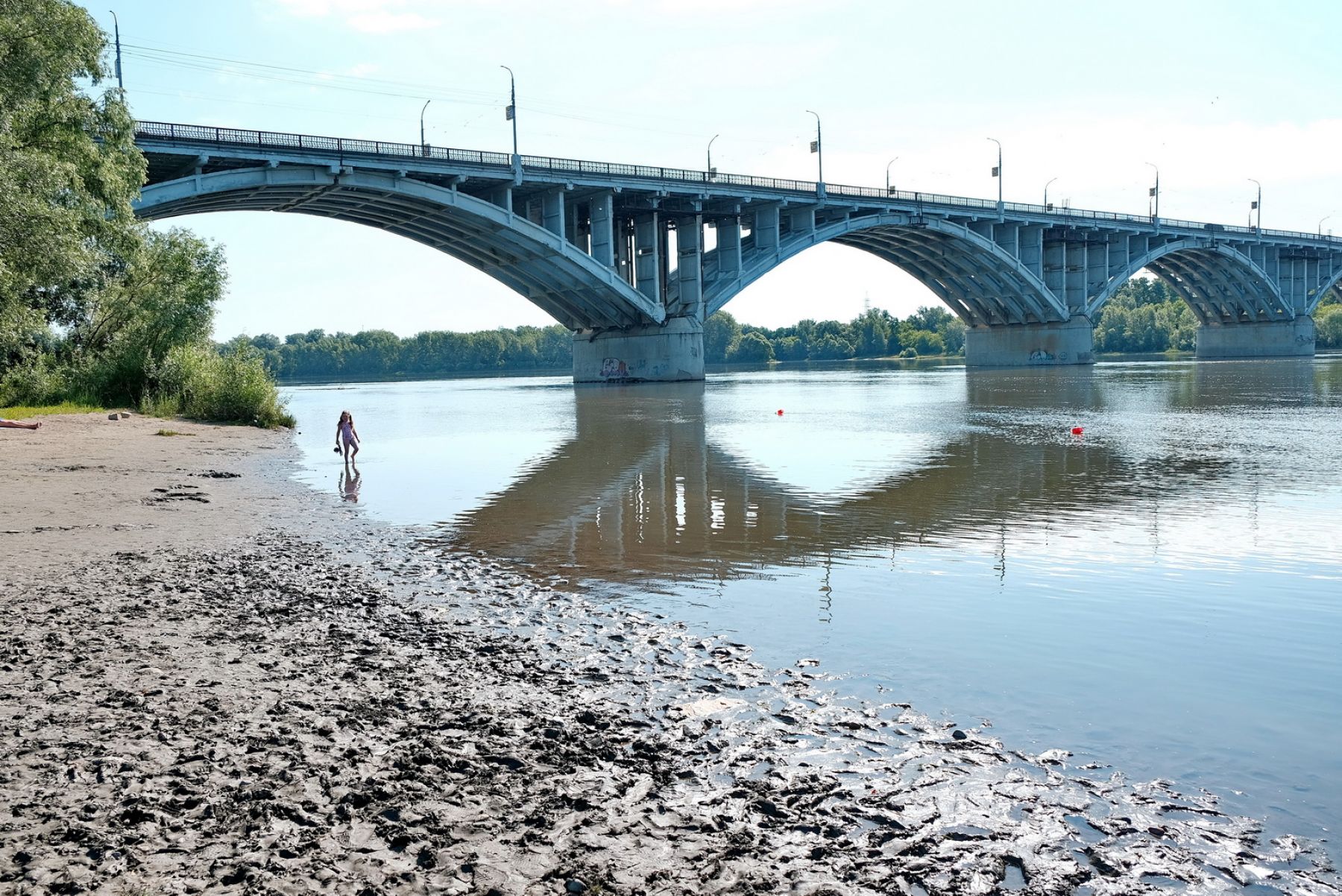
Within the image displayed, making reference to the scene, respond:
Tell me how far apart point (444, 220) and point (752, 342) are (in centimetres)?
12320

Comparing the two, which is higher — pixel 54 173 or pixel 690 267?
pixel 690 267

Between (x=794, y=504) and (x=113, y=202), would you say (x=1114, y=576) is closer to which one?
(x=794, y=504)

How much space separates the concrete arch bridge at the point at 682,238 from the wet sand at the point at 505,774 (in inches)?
1678

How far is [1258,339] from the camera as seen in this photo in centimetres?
11444

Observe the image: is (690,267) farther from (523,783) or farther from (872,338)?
(872,338)

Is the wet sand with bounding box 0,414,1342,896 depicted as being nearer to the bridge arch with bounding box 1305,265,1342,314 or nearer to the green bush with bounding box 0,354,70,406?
the green bush with bounding box 0,354,70,406

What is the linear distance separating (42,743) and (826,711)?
416 cm

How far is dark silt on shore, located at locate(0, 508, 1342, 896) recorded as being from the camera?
4.20 meters

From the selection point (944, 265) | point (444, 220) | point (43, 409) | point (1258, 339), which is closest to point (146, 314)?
point (43, 409)

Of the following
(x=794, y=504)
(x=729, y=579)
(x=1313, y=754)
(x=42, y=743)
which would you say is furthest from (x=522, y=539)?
(x=1313, y=754)

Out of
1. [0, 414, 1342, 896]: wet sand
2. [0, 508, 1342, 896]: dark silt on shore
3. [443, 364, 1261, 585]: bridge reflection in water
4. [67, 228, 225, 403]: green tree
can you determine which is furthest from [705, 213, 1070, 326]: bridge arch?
[0, 508, 1342, 896]: dark silt on shore

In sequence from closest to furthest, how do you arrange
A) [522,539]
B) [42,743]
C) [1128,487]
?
[42,743] → [522,539] → [1128,487]

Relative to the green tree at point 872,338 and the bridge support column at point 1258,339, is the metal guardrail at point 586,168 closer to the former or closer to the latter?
the bridge support column at point 1258,339

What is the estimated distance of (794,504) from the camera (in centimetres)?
1543
